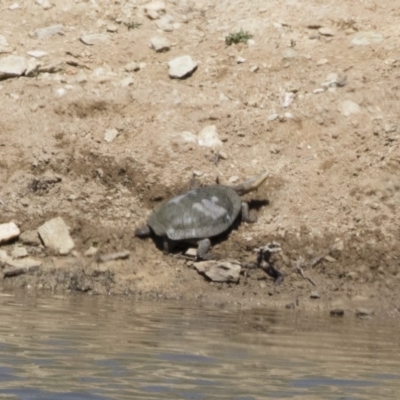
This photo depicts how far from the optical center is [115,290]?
10.4m

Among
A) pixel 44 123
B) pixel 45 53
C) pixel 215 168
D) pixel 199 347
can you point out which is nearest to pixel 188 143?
pixel 215 168

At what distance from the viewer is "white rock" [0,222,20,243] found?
428 inches

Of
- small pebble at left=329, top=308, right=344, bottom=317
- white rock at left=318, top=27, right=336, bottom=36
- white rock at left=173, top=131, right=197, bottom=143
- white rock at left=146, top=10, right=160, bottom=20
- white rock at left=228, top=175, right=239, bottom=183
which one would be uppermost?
small pebble at left=329, top=308, right=344, bottom=317

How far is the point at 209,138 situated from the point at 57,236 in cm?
215

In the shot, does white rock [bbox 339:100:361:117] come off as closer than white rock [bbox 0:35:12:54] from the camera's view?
Yes

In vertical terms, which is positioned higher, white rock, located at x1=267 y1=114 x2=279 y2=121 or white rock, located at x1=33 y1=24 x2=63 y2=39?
white rock, located at x1=267 y1=114 x2=279 y2=121

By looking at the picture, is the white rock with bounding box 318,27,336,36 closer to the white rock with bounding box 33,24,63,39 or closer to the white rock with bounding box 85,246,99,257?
the white rock with bounding box 33,24,63,39

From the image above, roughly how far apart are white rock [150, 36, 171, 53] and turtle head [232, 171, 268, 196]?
2970mm

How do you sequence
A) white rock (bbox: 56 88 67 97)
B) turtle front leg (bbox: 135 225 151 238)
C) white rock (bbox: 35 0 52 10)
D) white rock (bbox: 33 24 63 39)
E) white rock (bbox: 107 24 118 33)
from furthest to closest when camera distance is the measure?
white rock (bbox: 35 0 52 10), white rock (bbox: 107 24 118 33), white rock (bbox: 33 24 63 39), white rock (bbox: 56 88 67 97), turtle front leg (bbox: 135 225 151 238)

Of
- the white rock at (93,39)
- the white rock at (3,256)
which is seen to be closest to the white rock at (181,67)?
the white rock at (93,39)

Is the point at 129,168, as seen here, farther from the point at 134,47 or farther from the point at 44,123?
the point at 134,47

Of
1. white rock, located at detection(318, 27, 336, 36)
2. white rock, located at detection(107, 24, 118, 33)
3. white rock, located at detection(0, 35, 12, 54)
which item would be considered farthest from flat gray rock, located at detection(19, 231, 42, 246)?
white rock, located at detection(318, 27, 336, 36)

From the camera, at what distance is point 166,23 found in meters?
14.2

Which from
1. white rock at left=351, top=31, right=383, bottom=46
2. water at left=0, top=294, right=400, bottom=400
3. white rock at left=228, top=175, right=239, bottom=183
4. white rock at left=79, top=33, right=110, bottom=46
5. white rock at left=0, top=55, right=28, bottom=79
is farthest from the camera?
white rock at left=79, top=33, right=110, bottom=46
